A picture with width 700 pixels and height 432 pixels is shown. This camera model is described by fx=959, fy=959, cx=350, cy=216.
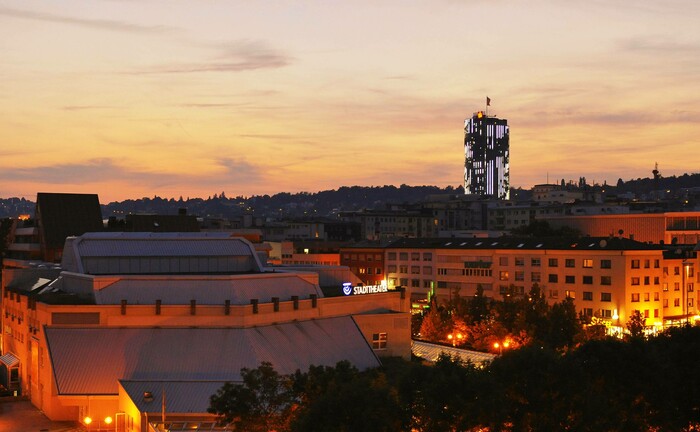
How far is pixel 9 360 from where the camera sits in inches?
4257

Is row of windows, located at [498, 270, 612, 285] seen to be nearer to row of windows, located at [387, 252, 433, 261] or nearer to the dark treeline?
row of windows, located at [387, 252, 433, 261]

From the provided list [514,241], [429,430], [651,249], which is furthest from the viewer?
[514,241]

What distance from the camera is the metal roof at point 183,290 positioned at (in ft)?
307

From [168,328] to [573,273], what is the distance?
88.1m

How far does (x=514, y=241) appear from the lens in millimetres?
173125

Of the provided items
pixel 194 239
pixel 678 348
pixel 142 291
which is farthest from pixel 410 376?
pixel 194 239

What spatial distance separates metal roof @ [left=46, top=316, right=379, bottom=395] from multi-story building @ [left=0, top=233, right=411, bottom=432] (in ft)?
0.34

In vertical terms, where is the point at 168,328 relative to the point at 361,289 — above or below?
below

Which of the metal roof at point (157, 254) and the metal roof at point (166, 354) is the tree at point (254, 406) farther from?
the metal roof at point (157, 254)

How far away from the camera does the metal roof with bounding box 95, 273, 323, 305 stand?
9344 cm

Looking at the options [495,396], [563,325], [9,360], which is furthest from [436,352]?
[495,396]

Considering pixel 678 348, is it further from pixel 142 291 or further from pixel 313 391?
pixel 142 291

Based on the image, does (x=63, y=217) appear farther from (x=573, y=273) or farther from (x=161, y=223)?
(x=573, y=273)

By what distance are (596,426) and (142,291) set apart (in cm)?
4758
